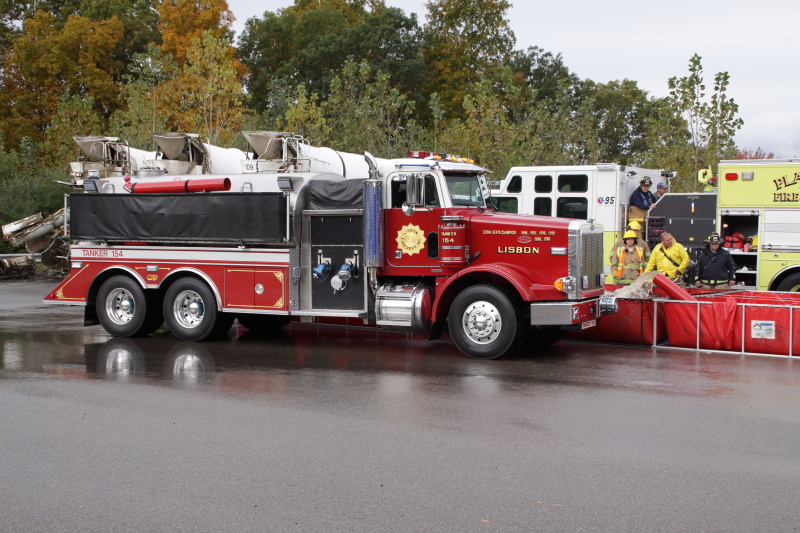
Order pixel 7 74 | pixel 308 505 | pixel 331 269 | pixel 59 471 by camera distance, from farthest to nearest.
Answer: pixel 7 74 < pixel 331 269 < pixel 59 471 < pixel 308 505

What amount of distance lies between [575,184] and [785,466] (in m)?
11.4

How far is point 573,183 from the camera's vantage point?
17344 millimetres

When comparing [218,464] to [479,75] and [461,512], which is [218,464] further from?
[479,75]

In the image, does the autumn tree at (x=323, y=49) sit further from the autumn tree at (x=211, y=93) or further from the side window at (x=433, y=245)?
the side window at (x=433, y=245)

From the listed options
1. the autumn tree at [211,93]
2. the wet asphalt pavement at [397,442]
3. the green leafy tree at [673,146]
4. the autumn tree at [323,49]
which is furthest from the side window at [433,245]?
the autumn tree at [323,49]

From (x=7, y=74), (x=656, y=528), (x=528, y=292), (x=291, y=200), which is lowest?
(x=656, y=528)

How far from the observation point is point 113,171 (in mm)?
14242

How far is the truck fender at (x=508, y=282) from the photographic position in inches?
442

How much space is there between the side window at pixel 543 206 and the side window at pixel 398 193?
20.0 feet

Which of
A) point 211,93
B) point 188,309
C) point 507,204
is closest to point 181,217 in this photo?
point 188,309

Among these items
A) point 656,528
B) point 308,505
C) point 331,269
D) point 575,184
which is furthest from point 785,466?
point 575,184

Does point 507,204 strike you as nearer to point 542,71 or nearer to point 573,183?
point 573,183

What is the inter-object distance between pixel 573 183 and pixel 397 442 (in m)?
11.3

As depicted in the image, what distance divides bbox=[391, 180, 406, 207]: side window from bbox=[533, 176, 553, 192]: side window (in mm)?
6151
